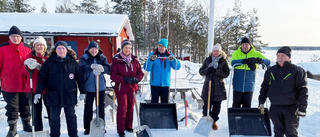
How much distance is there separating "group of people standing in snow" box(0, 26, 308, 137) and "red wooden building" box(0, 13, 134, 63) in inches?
312

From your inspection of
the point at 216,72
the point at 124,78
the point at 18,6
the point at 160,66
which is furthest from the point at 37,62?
the point at 18,6

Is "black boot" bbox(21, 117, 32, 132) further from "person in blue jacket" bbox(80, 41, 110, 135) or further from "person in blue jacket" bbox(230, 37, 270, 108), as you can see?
"person in blue jacket" bbox(230, 37, 270, 108)

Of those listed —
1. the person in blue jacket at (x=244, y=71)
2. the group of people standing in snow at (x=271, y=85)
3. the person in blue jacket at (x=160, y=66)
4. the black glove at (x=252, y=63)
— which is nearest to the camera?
the group of people standing in snow at (x=271, y=85)

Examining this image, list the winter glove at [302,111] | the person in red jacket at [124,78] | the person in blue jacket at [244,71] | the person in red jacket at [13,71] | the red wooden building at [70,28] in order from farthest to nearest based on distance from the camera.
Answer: the red wooden building at [70,28], the person in blue jacket at [244,71], the person in red jacket at [124,78], the person in red jacket at [13,71], the winter glove at [302,111]

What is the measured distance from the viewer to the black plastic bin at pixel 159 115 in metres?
3.74

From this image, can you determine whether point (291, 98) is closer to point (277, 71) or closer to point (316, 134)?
point (277, 71)

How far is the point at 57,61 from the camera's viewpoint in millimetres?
2891

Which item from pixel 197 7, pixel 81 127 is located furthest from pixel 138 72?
pixel 197 7

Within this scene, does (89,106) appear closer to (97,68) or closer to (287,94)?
(97,68)

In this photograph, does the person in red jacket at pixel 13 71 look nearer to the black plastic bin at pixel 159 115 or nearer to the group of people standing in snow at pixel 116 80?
the group of people standing in snow at pixel 116 80

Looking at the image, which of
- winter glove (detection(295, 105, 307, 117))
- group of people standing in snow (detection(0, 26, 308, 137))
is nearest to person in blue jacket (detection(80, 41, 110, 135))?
group of people standing in snow (detection(0, 26, 308, 137))

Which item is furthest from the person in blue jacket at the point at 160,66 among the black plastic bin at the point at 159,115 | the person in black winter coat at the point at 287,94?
the person in black winter coat at the point at 287,94

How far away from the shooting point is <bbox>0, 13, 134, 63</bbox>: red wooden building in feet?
35.9

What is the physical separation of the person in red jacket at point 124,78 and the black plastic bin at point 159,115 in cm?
53
